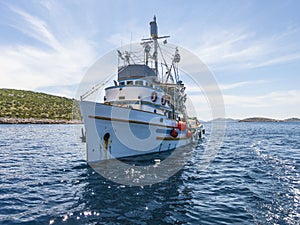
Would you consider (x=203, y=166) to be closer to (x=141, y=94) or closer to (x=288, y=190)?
(x=288, y=190)

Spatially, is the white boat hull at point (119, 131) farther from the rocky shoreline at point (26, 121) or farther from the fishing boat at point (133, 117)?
the rocky shoreline at point (26, 121)

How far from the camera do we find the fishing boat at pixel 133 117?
14312mm

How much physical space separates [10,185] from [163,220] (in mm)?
8237

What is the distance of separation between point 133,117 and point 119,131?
64.2 inches

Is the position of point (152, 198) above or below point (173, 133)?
below

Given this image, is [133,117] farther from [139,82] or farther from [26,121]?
[26,121]

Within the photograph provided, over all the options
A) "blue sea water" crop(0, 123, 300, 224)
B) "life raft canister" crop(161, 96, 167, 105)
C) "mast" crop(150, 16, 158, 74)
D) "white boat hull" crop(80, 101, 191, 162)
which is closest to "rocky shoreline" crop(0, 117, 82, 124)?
"mast" crop(150, 16, 158, 74)

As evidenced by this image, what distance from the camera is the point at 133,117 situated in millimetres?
16328

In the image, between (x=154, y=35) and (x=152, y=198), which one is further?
(x=154, y=35)

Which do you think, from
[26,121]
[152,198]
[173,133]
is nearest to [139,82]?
[173,133]

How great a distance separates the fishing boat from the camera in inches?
563

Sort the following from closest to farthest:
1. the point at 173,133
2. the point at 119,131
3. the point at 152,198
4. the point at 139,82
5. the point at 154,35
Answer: the point at 152,198
the point at 119,131
the point at 139,82
the point at 173,133
the point at 154,35

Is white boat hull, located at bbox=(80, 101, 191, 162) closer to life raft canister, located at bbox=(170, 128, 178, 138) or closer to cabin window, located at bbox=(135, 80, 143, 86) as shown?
life raft canister, located at bbox=(170, 128, 178, 138)

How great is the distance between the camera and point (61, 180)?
11383mm
